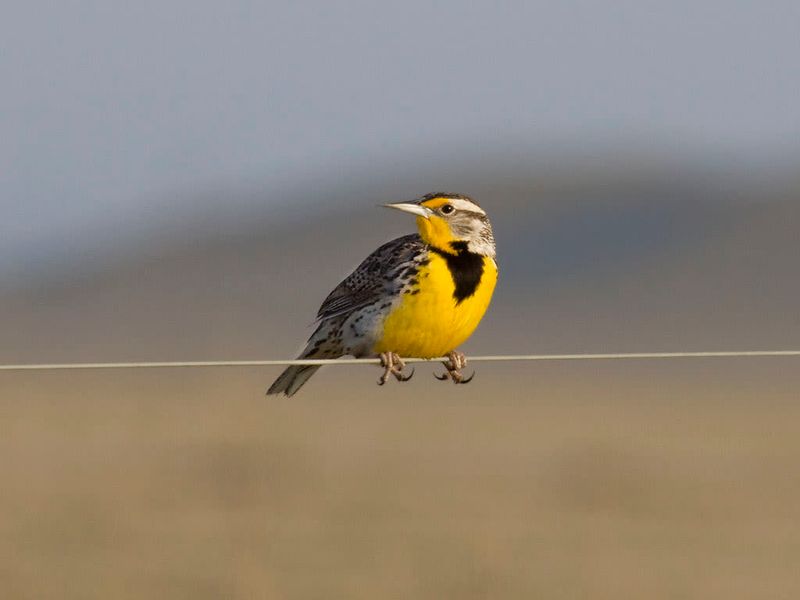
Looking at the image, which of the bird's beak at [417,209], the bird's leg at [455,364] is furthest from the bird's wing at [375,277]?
the bird's leg at [455,364]

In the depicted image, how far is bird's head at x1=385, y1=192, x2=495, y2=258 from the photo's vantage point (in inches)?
319

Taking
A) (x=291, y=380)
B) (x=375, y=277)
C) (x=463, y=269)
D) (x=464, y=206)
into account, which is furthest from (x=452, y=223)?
(x=291, y=380)

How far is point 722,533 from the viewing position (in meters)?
17.2

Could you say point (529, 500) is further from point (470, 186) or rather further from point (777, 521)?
point (470, 186)

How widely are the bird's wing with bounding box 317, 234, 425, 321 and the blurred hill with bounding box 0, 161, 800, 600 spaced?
367cm

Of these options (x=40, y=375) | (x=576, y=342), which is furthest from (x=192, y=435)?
(x=576, y=342)

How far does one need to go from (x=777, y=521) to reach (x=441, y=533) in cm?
404

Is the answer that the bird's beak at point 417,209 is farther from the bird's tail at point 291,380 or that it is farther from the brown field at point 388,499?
the brown field at point 388,499

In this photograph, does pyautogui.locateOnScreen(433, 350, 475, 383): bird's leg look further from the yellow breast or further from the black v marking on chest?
the black v marking on chest

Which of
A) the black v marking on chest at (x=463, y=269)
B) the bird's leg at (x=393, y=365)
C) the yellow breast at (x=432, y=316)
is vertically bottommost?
the bird's leg at (x=393, y=365)

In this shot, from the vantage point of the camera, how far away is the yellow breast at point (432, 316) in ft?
25.4

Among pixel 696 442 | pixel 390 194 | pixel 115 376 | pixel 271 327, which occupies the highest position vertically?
pixel 696 442

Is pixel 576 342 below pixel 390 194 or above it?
above

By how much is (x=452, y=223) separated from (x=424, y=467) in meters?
14.3
